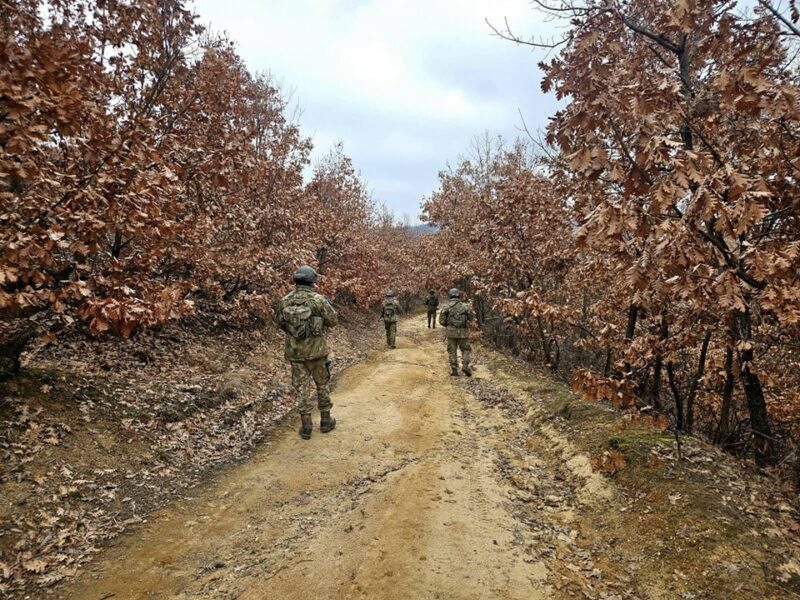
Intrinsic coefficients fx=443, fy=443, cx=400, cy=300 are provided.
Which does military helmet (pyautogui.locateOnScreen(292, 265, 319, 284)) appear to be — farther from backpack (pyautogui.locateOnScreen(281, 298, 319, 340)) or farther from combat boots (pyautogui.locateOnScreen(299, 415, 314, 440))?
combat boots (pyautogui.locateOnScreen(299, 415, 314, 440))

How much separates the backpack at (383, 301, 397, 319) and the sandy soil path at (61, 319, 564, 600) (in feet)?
35.2

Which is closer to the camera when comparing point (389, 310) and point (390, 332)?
point (389, 310)

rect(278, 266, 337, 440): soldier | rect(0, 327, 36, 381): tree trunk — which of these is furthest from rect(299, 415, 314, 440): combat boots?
rect(0, 327, 36, 381): tree trunk

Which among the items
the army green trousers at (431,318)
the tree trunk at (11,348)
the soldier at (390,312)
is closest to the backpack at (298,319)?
the tree trunk at (11,348)

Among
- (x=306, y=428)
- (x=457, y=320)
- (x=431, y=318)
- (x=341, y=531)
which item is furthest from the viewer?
(x=431, y=318)

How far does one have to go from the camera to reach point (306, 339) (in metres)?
8.37

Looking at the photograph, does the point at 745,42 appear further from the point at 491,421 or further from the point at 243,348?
the point at 243,348

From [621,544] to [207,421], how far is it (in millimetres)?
7044

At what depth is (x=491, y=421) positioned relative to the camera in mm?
9562

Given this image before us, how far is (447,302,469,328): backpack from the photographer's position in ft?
45.3

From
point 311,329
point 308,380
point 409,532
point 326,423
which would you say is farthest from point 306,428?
point 409,532

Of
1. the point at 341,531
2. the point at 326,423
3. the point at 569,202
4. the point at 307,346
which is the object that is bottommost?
the point at 341,531

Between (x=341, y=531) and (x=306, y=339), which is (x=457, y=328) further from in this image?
(x=341, y=531)

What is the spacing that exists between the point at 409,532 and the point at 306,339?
4.31m
